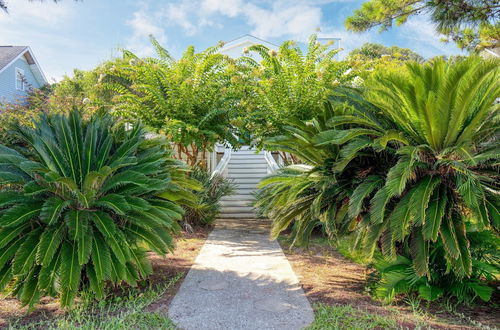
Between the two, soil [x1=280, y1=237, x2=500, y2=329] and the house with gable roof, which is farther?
the house with gable roof

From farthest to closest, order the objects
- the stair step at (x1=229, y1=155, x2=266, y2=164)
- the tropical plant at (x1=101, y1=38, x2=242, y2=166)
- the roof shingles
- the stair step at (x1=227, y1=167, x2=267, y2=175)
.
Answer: the roof shingles → the stair step at (x1=229, y1=155, x2=266, y2=164) → the stair step at (x1=227, y1=167, x2=267, y2=175) → the tropical plant at (x1=101, y1=38, x2=242, y2=166)

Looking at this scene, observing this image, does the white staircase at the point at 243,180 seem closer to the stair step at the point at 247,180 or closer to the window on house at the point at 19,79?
the stair step at the point at 247,180

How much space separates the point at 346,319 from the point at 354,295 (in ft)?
2.86

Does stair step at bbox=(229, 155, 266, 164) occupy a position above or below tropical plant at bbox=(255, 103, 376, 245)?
below

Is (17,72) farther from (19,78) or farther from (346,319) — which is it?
(346,319)

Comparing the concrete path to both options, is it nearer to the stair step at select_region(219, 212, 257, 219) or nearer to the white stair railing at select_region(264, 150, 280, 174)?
the stair step at select_region(219, 212, 257, 219)

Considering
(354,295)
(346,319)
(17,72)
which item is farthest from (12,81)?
(346,319)

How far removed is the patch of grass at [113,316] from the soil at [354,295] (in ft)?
6.56

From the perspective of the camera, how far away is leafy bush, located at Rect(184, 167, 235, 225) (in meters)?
9.02

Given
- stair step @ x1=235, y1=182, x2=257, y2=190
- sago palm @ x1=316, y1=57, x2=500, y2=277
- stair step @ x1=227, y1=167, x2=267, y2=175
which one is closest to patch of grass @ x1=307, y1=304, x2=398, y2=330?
sago palm @ x1=316, y1=57, x2=500, y2=277

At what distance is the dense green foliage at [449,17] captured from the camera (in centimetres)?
826

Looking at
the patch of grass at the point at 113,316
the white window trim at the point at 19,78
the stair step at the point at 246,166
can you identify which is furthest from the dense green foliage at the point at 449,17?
the white window trim at the point at 19,78

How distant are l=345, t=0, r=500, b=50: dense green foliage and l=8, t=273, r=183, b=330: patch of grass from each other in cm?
868

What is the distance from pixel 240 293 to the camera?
4.66m
